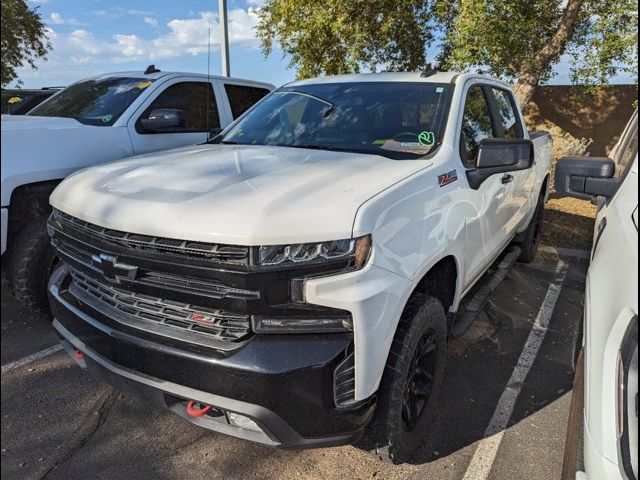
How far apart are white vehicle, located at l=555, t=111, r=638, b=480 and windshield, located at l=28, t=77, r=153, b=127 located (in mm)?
3674

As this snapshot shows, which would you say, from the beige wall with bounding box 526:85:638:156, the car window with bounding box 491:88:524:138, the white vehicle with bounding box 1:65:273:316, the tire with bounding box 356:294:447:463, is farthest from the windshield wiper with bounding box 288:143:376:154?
the beige wall with bounding box 526:85:638:156

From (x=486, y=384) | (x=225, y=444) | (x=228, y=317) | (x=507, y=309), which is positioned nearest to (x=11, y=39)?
(x=228, y=317)

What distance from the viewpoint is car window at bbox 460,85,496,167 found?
3143 mm

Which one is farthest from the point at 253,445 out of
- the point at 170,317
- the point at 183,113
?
the point at 183,113

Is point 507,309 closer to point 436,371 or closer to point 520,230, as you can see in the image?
point 520,230

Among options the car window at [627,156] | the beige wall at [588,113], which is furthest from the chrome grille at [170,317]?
the beige wall at [588,113]

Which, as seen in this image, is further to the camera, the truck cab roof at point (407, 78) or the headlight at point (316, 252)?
the truck cab roof at point (407, 78)

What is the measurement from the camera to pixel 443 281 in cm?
283

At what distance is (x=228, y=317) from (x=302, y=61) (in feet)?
29.5

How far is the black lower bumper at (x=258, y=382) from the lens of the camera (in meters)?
1.83

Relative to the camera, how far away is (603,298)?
1.78 meters

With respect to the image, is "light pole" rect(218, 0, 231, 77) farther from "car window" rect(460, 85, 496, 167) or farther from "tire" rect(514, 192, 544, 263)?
"tire" rect(514, 192, 544, 263)

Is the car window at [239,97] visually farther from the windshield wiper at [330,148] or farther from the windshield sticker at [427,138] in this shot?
the windshield sticker at [427,138]

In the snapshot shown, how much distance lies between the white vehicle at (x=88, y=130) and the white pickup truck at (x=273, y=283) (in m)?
0.46
